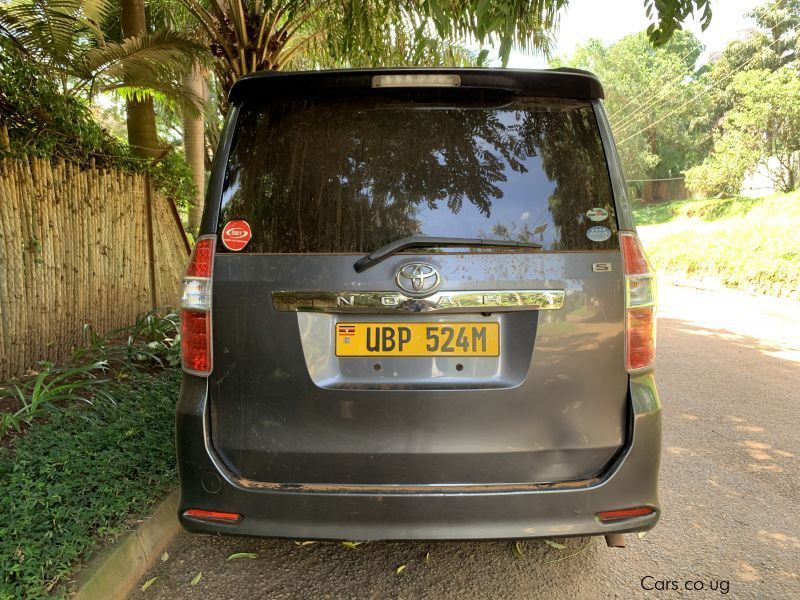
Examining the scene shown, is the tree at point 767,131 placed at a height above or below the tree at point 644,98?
below

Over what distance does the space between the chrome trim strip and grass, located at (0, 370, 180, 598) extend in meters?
1.25

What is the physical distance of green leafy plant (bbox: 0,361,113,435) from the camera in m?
3.25

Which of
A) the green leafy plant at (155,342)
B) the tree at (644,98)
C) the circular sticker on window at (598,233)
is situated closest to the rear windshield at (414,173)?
the circular sticker on window at (598,233)

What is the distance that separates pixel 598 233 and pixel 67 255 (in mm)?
4542

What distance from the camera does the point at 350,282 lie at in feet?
6.14

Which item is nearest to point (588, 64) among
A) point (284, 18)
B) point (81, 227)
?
point (284, 18)

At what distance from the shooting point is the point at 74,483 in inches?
101

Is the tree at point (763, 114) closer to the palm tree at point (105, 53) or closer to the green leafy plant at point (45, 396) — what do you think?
the palm tree at point (105, 53)

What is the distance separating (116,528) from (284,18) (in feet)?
23.7

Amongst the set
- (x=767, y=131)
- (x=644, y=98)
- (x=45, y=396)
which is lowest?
(x=45, y=396)

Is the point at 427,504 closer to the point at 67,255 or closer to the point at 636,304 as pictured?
the point at 636,304

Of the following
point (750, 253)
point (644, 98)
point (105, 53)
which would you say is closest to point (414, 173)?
point (105, 53)

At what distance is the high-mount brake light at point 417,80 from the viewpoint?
1.99 metres

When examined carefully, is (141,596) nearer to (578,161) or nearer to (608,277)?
(608,277)
